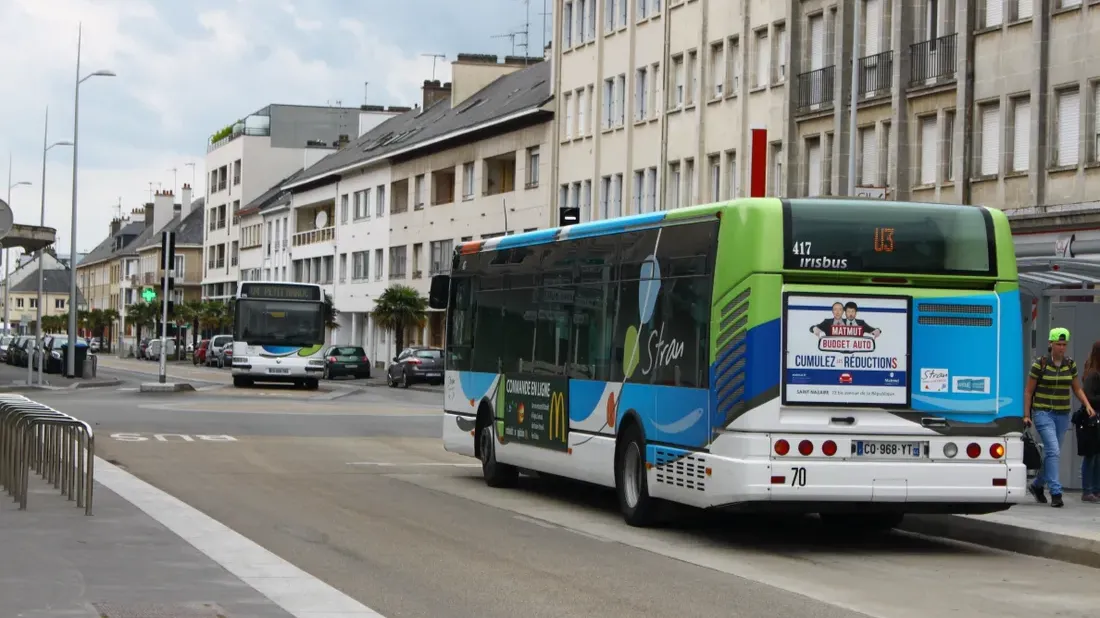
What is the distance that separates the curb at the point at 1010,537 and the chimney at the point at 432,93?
85.1 meters

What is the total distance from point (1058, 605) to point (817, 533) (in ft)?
16.9

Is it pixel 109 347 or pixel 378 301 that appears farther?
pixel 109 347

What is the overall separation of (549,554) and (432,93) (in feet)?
290

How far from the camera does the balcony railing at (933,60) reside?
44250 millimetres

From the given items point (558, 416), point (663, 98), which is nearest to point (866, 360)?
Answer: point (558, 416)

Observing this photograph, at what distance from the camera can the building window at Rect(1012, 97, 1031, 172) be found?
4109cm

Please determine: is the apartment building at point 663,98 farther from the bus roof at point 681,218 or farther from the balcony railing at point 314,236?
the balcony railing at point 314,236

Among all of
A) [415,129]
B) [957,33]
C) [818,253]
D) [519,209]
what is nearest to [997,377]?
[818,253]

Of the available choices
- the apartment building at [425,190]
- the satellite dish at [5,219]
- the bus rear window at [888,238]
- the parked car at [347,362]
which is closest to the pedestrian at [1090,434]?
the bus rear window at [888,238]

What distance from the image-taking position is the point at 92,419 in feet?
114

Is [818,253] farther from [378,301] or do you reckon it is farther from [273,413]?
[378,301]

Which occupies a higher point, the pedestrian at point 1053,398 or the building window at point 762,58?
the building window at point 762,58

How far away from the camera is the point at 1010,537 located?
15.5 metres

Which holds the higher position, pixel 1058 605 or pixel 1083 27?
pixel 1083 27
